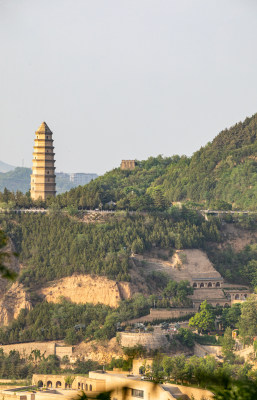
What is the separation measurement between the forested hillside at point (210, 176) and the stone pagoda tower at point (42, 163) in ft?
32.8

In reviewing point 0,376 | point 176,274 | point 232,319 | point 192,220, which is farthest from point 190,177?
point 0,376

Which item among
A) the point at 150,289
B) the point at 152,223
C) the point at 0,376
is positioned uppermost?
the point at 152,223

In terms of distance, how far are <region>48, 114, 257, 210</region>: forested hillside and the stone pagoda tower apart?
999cm

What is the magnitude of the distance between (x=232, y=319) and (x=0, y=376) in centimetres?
1253

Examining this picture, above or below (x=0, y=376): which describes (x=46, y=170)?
above

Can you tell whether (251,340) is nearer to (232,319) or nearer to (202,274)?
(232,319)

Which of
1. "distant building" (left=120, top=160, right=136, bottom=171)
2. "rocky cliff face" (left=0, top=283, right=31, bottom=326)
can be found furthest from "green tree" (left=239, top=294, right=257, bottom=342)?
"distant building" (left=120, top=160, right=136, bottom=171)

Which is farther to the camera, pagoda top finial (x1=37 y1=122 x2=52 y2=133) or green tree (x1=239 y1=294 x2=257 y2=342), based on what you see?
pagoda top finial (x1=37 y1=122 x2=52 y2=133)

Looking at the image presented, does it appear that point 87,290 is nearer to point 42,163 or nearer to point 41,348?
point 41,348

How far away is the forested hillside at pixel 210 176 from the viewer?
72500 millimetres

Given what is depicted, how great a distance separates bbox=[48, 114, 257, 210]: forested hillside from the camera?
7250 centimetres

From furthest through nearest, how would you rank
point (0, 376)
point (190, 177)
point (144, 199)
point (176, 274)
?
point (190, 177) < point (144, 199) < point (176, 274) < point (0, 376)

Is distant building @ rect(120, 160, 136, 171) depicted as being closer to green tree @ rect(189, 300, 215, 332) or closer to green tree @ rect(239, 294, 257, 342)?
green tree @ rect(189, 300, 215, 332)

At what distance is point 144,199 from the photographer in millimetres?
59188
